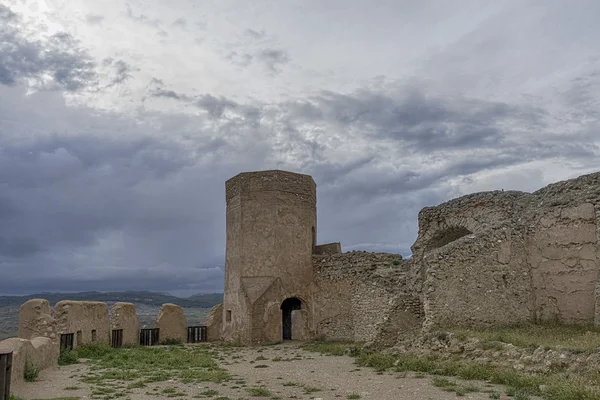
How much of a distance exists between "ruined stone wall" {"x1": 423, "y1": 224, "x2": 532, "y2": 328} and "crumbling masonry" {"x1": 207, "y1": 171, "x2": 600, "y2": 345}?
3 cm

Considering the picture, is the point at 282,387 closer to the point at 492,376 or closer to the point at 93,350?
the point at 492,376

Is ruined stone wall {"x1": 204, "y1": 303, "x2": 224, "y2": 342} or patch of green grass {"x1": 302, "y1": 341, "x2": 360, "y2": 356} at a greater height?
ruined stone wall {"x1": 204, "y1": 303, "x2": 224, "y2": 342}

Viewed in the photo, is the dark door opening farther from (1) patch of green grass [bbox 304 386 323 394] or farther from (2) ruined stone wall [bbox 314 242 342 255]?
(1) patch of green grass [bbox 304 386 323 394]

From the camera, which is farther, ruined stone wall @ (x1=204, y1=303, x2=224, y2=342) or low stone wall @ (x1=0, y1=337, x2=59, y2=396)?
ruined stone wall @ (x1=204, y1=303, x2=224, y2=342)

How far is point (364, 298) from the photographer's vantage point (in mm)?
20469

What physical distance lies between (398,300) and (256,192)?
10.3 meters

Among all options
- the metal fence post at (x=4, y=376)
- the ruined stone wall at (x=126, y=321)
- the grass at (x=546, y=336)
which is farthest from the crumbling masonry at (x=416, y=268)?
the metal fence post at (x=4, y=376)

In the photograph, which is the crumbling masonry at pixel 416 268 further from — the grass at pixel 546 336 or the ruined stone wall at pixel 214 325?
the grass at pixel 546 336

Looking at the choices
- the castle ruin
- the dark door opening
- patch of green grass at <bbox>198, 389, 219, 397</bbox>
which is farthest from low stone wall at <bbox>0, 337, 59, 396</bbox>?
the dark door opening

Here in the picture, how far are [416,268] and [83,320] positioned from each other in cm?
1195

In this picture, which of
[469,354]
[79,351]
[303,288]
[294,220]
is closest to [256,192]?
[294,220]

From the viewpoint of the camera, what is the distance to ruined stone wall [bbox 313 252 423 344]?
15.9 meters

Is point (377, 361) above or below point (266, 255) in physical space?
below

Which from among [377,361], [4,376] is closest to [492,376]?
[377,361]
